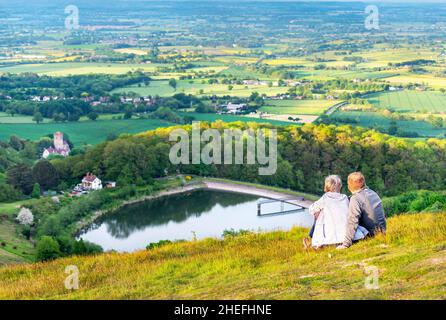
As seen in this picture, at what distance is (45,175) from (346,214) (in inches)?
1319

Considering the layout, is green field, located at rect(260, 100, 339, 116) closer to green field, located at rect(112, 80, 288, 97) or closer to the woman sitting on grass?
green field, located at rect(112, 80, 288, 97)

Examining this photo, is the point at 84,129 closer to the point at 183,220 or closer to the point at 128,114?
the point at 128,114

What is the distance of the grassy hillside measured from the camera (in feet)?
21.6

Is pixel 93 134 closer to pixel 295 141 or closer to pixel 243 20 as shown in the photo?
pixel 295 141

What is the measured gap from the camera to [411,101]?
220 feet

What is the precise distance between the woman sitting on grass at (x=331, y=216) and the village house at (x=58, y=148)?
42.3 m

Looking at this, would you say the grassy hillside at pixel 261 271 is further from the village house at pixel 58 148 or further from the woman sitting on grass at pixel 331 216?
the village house at pixel 58 148

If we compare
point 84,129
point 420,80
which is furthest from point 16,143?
point 420,80

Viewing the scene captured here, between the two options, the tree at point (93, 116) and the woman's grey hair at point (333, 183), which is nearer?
the woman's grey hair at point (333, 183)

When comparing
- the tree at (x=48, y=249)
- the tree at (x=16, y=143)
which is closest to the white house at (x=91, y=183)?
the tree at (x=16, y=143)

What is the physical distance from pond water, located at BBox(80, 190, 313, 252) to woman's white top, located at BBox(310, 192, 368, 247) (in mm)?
19749

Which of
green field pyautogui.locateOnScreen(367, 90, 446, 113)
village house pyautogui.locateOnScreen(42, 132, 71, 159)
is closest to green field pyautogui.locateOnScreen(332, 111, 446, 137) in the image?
green field pyautogui.locateOnScreen(367, 90, 446, 113)

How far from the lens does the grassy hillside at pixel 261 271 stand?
6590 mm

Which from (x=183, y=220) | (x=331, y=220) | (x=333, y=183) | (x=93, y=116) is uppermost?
(x=333, y=183)
